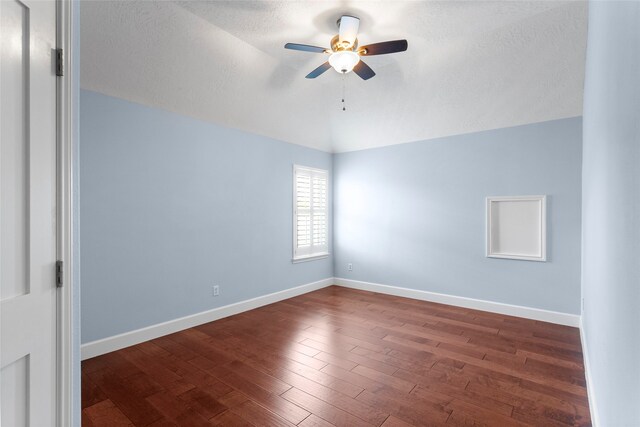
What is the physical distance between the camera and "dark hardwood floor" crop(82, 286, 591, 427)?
2.09 meters

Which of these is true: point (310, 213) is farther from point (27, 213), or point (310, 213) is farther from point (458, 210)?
point (27, 213)

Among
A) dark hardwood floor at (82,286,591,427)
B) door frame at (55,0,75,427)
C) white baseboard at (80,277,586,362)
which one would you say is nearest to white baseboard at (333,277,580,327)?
white baseboard at (80,277,586,362)

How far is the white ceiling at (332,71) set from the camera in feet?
8.60

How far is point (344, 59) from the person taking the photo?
2.64m

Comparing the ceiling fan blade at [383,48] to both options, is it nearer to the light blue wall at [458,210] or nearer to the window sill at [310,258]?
the light blue wall at [458,210]

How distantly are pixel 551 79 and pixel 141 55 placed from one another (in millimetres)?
4081

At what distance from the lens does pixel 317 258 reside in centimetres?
549

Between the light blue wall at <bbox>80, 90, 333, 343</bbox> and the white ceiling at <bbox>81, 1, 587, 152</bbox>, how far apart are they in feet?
0.92

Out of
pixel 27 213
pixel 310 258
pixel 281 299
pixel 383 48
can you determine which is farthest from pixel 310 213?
pixel 27 213

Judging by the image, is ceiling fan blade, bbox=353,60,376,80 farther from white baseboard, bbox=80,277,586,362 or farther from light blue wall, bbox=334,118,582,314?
white baseboard, bbox=80,277,586,362

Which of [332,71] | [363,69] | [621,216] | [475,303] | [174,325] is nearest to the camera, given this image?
[621,216]

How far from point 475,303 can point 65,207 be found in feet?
14.9

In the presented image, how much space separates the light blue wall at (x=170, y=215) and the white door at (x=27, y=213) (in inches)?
81.7

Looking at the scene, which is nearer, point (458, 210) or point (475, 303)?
point (475, 303)
